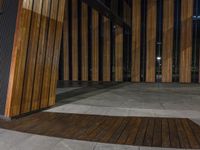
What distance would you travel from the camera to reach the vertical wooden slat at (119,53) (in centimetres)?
1392

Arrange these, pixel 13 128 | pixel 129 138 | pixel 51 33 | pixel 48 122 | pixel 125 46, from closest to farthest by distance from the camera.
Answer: pixel 129 138 → pixel 13 128 → pixel 48 122 → pixel 51 33 → pixel 125 46

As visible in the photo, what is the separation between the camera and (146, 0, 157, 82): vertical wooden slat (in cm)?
1334

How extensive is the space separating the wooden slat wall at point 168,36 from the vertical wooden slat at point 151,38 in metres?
0.52

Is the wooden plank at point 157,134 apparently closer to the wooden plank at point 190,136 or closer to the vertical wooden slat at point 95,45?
the wooden plank at point 190,136

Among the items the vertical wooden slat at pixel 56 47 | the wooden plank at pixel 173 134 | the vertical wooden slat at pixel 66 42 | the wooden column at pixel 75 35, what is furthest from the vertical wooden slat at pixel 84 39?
the wooden plank at pixel 173 134

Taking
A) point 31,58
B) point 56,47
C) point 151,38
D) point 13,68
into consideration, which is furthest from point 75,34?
point 13,68

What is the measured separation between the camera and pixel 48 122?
475cm

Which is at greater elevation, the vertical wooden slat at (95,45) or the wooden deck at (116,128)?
the vertical wooden slat at (95,45)

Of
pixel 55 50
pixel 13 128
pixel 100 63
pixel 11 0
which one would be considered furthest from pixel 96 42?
pixel 13 128

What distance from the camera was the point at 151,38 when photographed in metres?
13.4

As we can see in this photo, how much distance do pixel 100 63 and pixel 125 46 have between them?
171 cm

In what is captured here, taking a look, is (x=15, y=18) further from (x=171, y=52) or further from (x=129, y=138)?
(x=171, y=52)

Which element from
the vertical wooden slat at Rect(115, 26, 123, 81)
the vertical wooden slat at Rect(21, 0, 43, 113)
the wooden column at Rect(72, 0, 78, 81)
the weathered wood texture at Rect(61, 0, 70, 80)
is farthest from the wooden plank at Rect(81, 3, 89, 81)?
the vertical wooden slat at Rect(21, 0, 43, 113)

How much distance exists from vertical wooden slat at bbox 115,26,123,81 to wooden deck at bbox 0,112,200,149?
28.8ft
